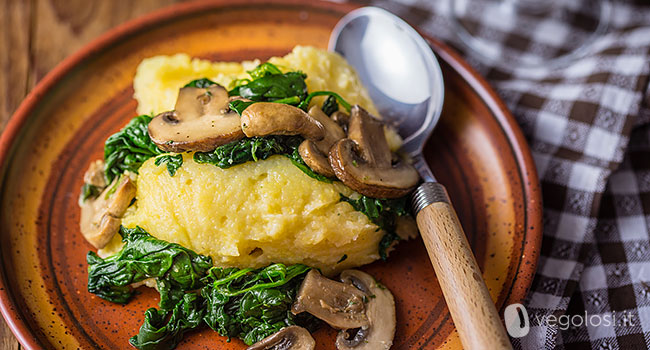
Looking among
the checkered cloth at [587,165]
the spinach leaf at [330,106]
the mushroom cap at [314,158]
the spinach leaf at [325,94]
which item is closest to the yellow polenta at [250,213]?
the mushroom cap at [314,158]

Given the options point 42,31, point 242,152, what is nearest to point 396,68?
point 242,152

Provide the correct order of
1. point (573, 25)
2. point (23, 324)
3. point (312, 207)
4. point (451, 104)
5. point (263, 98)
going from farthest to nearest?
point (573, 25), point (451, 104), point (263, 98), point (312, 207), point (23, 324)

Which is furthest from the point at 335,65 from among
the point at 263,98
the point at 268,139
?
the point at 268,139

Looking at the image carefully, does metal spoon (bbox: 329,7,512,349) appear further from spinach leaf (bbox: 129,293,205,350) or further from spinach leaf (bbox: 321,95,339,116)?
spinach leaf (bbox: 129,293,205,350)

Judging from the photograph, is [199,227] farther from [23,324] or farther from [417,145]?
[417,145]

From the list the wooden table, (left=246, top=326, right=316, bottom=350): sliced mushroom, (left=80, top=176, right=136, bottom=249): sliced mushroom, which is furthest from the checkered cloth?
(left=80, top=176, right=136, bottom=249): sliced mushroom

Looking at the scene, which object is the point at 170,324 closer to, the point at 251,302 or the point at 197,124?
the point at 251,302

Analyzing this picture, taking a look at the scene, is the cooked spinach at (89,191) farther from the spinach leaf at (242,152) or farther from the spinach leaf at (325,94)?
the spinach leaf at (325,94)
